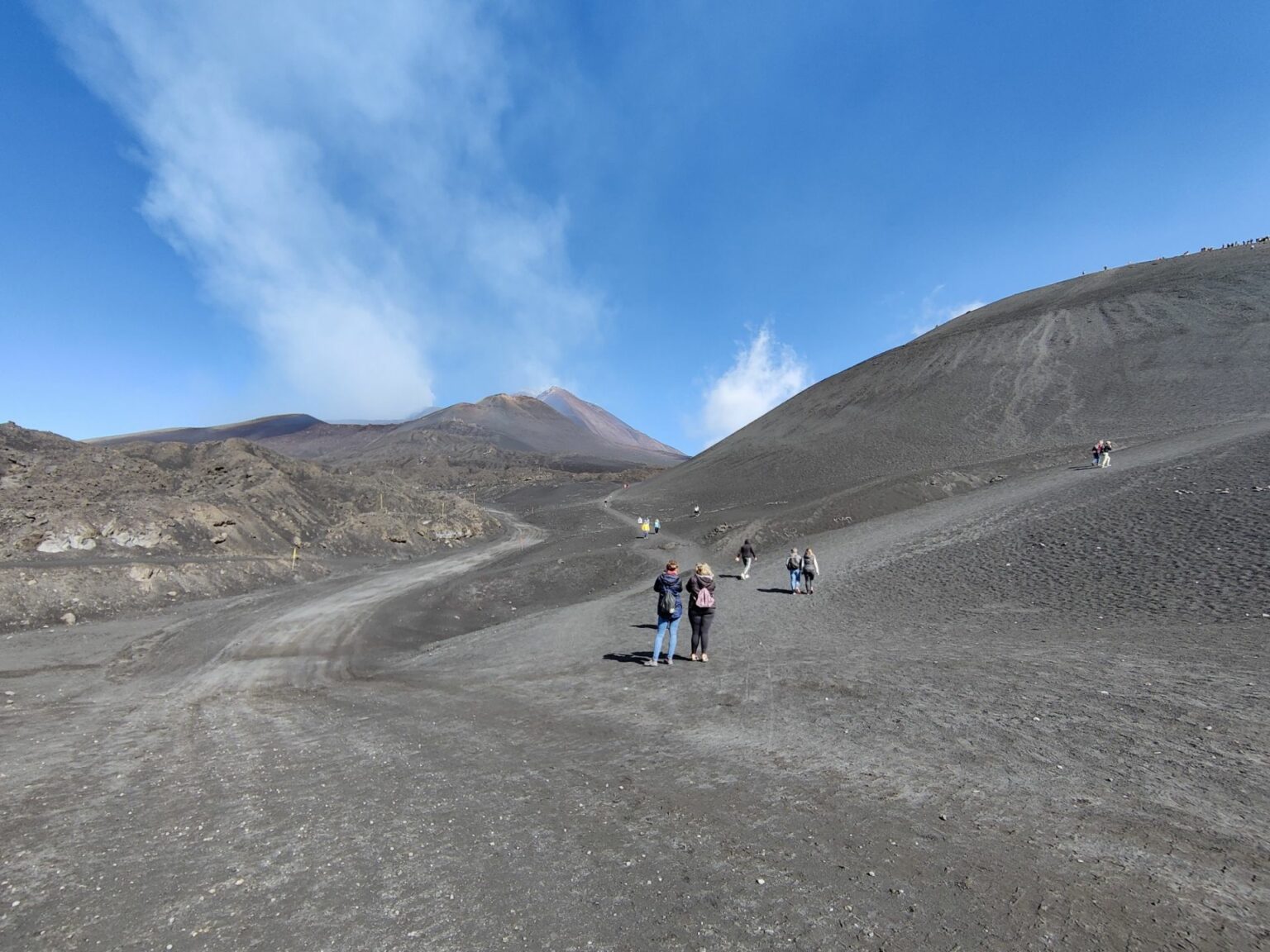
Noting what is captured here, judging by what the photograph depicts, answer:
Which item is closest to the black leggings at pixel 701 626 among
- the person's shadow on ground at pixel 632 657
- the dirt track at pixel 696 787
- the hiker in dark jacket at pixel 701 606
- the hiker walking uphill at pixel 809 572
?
the hiker in dark jacket at pixel 701 606

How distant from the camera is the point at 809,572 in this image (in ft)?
50.4

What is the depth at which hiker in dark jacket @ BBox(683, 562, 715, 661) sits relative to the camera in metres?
9.36

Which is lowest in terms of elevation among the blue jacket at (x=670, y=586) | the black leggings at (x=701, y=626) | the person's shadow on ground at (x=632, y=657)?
the person's shadow on ground at (x=632, y=657)

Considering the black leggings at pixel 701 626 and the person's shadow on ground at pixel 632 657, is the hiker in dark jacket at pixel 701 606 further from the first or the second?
the person's shadow on ground at pixel 632 657

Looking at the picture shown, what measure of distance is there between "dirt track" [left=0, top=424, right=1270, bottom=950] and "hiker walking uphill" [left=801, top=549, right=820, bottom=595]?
2.97 meters

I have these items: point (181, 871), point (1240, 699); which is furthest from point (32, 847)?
Result: point (1240, 699)

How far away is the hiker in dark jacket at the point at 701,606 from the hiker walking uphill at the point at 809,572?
635 centimetres

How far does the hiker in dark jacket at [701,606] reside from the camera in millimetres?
9359

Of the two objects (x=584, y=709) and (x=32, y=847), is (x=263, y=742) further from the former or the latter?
(x=584, y=709)

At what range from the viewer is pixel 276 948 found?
2.79 metres

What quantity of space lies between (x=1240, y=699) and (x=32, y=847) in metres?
10.1

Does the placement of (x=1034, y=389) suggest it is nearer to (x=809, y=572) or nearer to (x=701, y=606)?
(x=809, y=572)

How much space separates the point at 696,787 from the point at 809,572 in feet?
37.4

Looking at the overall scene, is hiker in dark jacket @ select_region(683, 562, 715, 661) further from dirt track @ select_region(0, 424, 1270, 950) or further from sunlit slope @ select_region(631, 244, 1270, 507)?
sunlit slope @ select_region(631, 244, 1270, 507)
